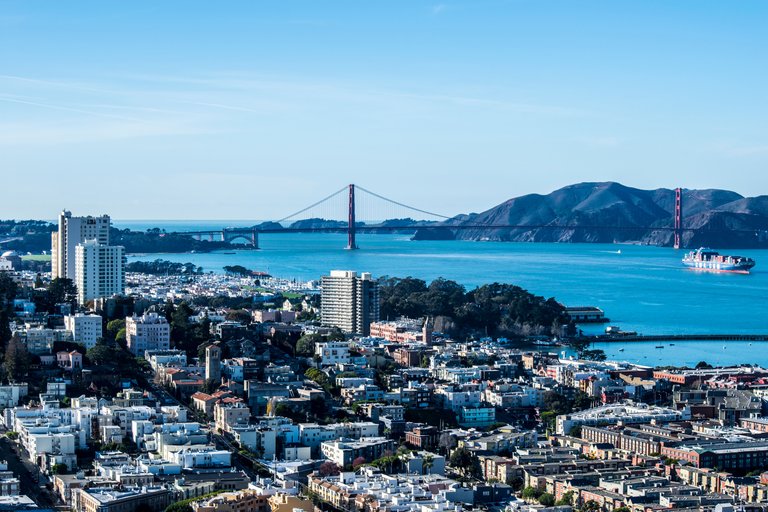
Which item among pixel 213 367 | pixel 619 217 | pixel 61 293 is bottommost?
pixel 213 367

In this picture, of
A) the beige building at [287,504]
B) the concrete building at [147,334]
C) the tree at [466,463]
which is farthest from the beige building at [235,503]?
the concrete building at [147,334]

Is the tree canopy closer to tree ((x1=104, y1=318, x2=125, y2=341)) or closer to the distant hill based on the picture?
tree ((x1=104, y1=318, x2=125, y2=341))

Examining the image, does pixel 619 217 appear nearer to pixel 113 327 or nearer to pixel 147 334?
pixel 113 327

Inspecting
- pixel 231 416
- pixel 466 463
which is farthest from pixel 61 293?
pixel 466 463

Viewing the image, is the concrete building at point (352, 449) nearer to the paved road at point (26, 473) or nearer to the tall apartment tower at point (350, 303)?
the paved road at point (26, 473)

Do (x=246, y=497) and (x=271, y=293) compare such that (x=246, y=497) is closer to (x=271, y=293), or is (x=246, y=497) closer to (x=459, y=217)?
(x=271, y=293)
